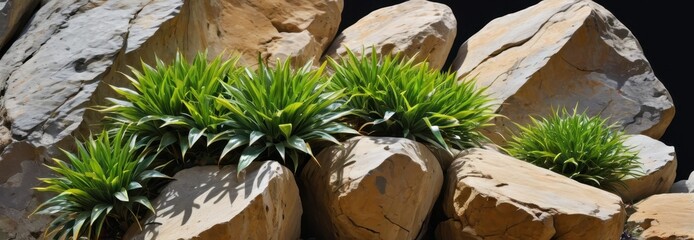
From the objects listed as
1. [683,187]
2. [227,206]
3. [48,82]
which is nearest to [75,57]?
[48,82]

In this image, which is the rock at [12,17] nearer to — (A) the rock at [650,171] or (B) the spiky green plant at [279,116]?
(B) the spiky green plant at [279,116]

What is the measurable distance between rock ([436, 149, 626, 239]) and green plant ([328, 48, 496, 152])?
11.0 inches

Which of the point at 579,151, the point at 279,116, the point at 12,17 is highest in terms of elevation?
the point at 279,116

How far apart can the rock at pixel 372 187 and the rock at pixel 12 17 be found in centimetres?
246

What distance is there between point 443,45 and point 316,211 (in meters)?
2.98

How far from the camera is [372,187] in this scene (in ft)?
18.2

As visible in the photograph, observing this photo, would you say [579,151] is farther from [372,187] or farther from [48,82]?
[48,82]

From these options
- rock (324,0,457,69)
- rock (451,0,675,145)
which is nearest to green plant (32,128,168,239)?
rock (324,0,457,69)

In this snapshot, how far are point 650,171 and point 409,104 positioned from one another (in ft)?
7.26

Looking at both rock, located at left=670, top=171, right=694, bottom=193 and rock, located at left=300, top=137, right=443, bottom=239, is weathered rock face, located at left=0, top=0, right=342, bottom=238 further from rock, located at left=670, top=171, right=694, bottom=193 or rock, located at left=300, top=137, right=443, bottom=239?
rock, located at left=670, top=171, right=694, bottom=193

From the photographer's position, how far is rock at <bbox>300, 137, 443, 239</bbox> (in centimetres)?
557

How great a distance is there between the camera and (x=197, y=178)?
570cm

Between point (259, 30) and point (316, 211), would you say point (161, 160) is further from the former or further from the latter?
point (259, 30)

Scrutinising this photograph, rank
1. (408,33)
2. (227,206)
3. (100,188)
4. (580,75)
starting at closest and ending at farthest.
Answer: (227,206), (100,188), (580,75), (408,33)
